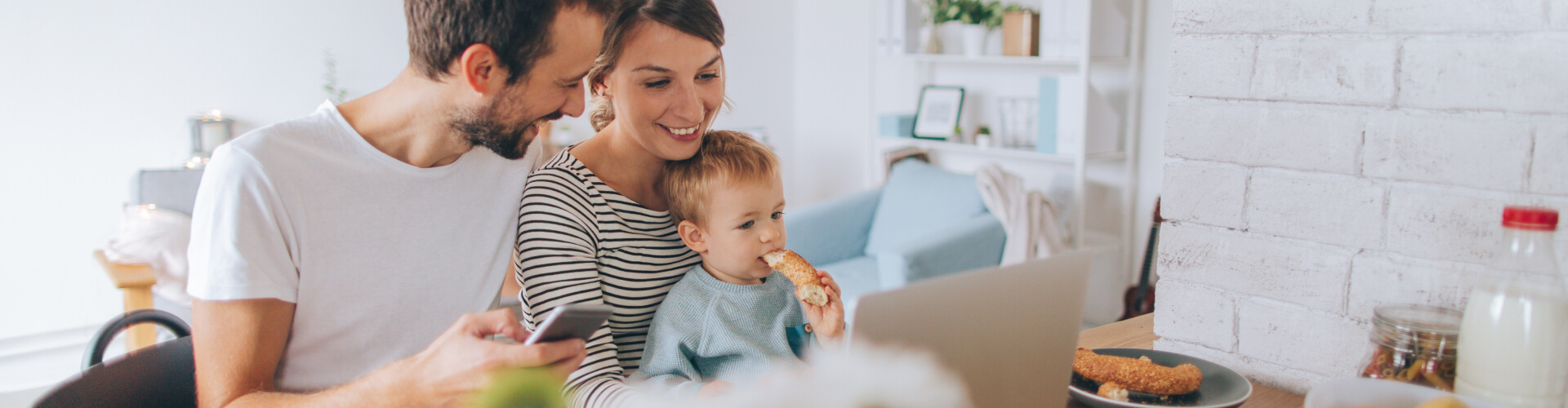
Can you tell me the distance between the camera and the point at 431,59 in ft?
3.69

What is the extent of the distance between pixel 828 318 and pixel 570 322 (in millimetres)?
469

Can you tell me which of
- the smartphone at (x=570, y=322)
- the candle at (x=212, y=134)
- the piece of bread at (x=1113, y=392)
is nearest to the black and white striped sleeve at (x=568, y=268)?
the smartphone at (x=570, y=322)

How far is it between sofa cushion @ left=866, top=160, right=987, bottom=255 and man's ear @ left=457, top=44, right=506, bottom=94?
7.78ft

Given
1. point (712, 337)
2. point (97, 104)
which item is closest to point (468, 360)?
point (712, 337)

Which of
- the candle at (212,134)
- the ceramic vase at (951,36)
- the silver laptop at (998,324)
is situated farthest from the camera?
the ceramic vase at (951,36)

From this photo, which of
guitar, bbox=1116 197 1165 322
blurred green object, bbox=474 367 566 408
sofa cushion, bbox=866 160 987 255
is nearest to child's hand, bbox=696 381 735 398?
blurred green object, bbox=474 367 566 408

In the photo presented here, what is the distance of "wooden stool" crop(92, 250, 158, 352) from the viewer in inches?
105

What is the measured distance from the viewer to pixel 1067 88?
11.3 ft

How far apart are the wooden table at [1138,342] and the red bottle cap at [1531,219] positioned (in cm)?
34

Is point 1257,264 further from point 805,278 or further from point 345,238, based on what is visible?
point 345,238

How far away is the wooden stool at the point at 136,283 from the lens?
2.67 metres

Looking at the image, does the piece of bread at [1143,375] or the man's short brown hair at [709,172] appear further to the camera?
the man's short brown hair at [709,172]

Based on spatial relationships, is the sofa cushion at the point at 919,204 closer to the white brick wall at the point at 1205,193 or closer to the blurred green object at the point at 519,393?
the white brick wall at the point at 1205,193

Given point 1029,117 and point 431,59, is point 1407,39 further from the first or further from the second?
point 1029,117
